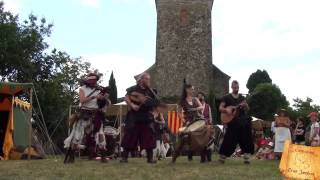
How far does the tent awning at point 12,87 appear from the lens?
1602 centimetres

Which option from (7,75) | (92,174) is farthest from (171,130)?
(7,75)

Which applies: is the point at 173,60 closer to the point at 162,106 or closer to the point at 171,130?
the point at 171,130

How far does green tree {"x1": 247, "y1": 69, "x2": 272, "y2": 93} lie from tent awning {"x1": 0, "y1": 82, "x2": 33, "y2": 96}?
61261 millimetres

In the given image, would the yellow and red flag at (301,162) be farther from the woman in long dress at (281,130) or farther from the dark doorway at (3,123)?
the dark doorway at (3,123)

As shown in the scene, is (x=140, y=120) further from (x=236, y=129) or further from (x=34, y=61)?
(x=34, y=61)

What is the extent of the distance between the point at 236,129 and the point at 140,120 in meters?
1.91

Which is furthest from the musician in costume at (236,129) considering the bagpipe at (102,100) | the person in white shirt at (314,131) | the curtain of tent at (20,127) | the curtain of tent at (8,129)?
the curtain of tent at (20,127)

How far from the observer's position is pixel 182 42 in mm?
46531

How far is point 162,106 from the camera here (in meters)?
11.9

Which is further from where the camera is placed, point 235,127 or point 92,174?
point 235,127

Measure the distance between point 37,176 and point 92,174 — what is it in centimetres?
74

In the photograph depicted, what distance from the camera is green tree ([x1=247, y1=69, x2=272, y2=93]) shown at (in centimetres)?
7619

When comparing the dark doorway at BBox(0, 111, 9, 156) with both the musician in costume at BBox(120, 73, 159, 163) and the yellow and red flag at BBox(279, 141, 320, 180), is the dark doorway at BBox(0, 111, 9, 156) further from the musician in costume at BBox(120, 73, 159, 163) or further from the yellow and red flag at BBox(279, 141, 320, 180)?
the yellow and red flag at BBox(279, 141, 320, 180)

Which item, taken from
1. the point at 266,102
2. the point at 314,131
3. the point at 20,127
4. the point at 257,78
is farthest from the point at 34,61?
the point at 257,78
